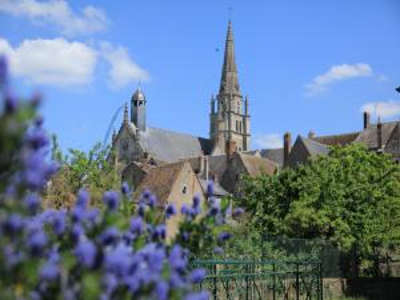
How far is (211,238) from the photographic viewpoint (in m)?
4.79

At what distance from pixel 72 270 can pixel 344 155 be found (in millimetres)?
27485

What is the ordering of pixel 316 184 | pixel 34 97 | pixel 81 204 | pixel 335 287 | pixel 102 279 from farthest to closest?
pixel 316 184, pixel 335 287, pixel 81 204, pixel 102 279, pixel 34 97

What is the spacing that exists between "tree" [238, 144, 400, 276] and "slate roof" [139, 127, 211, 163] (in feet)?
161

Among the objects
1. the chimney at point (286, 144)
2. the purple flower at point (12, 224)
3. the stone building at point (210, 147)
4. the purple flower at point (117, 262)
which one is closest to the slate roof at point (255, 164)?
the stone building at point (210, 147)

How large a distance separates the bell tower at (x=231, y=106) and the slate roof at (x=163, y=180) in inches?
2674

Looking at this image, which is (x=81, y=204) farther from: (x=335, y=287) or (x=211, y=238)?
(x=335, y=287)

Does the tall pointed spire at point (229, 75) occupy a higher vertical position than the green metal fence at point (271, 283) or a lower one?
higher

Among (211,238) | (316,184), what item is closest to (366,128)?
(316,184)

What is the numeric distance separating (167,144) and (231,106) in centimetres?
3035

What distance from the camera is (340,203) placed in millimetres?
26141

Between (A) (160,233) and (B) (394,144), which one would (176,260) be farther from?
(B) (394,144)

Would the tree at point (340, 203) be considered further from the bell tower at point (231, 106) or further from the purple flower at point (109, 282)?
the bell tower at point (231, 106)

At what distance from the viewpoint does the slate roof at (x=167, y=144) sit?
79.1 metres

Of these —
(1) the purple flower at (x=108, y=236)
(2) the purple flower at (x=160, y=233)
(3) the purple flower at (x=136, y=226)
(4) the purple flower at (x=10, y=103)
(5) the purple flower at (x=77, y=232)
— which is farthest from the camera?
(2) the purple flower at (x=160, y=233)
